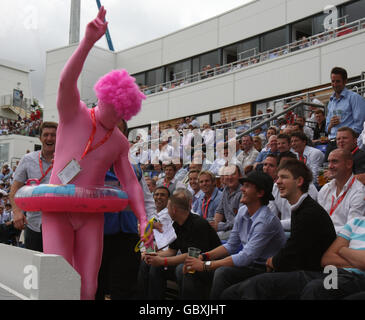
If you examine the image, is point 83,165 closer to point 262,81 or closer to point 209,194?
point 209,194

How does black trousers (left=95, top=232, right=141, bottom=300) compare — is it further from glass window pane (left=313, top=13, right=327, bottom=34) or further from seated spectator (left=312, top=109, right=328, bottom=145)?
glass window pane (left=313, top=13, right=327, bottom=34)

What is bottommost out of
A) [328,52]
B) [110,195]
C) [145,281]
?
[145,281]

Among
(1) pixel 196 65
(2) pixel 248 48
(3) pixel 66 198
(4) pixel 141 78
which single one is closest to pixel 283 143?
(3) pixel 66 198

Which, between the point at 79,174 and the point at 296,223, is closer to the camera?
the point at 79,174

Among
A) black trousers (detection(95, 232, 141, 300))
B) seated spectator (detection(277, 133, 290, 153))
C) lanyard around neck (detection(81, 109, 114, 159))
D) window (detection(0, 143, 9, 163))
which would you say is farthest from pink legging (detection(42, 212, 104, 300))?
window (detection(0, 143, 9, 163))

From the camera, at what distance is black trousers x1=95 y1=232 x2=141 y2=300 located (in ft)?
12.4

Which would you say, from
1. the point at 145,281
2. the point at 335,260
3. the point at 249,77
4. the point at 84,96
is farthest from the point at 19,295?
the point at 84,96

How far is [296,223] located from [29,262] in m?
2.01

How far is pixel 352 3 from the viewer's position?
16641 mm

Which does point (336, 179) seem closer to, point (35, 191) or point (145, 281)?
point (145, 281)

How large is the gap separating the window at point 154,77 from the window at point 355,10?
11.1m

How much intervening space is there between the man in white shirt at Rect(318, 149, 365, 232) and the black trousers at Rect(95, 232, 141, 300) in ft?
6.12
